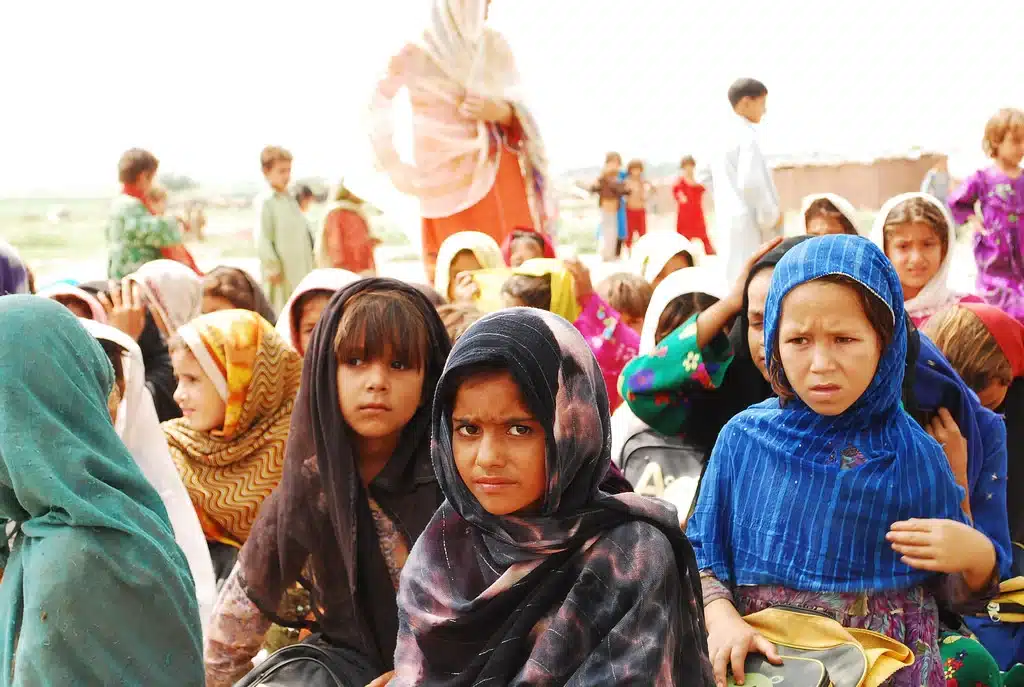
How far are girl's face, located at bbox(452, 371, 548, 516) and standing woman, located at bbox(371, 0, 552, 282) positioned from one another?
4.78 meters

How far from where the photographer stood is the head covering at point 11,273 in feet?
12.6

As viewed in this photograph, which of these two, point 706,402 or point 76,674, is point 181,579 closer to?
point 76,674

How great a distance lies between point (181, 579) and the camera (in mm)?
2129

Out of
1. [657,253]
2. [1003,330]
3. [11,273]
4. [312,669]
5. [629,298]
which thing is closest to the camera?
[312,669]

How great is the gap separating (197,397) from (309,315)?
0.88 m

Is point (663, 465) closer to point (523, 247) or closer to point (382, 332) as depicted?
point (382, 332)

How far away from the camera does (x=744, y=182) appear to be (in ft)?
26.3

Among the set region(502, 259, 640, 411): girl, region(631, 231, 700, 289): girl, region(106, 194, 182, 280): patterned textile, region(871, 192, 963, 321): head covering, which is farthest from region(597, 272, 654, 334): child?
region(106, 194, 182, 280): patterned textile

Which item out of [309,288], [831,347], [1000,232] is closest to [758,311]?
[831,347]

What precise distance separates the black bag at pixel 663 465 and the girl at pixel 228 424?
1.02 m

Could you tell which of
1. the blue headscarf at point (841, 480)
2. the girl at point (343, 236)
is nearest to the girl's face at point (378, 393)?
the blue headscarf at point (841, 480)

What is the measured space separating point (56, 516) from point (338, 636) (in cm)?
91

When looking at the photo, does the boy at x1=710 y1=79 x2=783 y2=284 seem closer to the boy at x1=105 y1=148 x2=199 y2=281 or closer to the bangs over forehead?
the boy at x1=105 y1=148 x2=199 y2=281

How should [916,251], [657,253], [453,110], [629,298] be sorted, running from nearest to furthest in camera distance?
[916,251] < [629,298] < [657,253] < [453,110]
